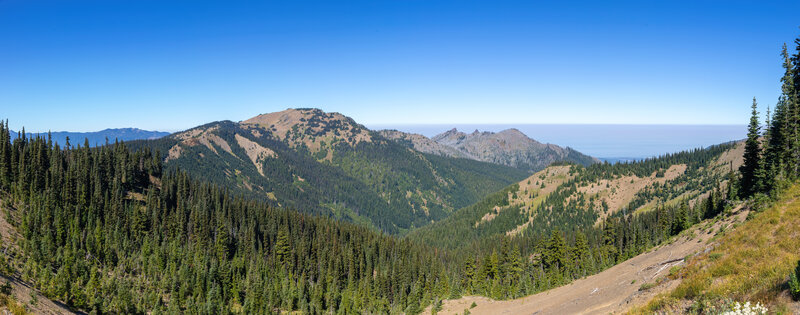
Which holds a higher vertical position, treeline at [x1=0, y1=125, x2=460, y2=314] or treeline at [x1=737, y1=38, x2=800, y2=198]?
treeline at [x1=737, y1=38, x2=800, y2=198]

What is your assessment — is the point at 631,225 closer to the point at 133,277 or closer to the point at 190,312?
the point at 190,312

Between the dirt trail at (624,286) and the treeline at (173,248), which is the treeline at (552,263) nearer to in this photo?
the treeline at (173,248)

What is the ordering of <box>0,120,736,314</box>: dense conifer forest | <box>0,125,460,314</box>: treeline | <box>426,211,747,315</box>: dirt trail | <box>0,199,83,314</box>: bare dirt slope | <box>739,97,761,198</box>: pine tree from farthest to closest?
<box>0,120,736,314</box>: dense conifer forest
<box>0,125,460,314</box>: treeline
<box>739,97,761,198</box>: pine tree
<box>0,199,83,314</box>: bare dirt slope
<box>426,211,747,315</box>: dirt trail

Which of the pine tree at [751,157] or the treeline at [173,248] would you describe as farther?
the treeline at [173,248]

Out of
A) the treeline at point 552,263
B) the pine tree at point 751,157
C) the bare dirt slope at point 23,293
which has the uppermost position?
the pine tree at point 751,157

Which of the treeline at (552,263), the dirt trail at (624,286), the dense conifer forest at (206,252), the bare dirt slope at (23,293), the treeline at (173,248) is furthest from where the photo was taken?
the treeline at (552,263)

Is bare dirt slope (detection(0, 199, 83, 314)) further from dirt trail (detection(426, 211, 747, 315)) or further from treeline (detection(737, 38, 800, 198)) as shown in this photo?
treeline (detection(737, 38, 800, 198))

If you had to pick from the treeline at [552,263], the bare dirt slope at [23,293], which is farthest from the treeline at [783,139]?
the bare dirt slope at [23,293]

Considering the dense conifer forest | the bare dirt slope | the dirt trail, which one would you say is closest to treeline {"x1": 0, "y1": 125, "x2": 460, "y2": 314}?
the dense conifer forest

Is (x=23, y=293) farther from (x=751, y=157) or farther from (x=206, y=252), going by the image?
(x=751, y=157)

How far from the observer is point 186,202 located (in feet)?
464

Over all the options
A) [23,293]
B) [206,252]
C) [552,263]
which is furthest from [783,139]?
[206,252]

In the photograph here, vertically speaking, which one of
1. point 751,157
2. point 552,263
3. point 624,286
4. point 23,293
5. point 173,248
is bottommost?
point 552,263

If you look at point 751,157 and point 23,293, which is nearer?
point 23,293
